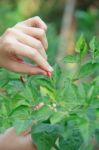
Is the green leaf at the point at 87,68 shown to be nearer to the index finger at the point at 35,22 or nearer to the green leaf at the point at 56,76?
the green leaf at the point at 56,76

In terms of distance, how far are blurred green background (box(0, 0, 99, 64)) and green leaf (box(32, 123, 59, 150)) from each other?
296 centimetres

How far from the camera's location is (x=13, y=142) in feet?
3.75

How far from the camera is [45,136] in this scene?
112 cm

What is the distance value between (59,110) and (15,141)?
0.17 metres

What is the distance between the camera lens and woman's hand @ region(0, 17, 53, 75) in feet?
3.84

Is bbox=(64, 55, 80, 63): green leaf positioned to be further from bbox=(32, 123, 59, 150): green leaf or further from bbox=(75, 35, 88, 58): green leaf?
bbox=(32, 123, 59, 150): green leaf

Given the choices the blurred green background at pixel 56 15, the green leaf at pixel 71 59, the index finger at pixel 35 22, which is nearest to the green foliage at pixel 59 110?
the green leaf at pixel 71 59

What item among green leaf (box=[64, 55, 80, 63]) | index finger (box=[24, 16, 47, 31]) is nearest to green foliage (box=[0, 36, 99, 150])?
green leaf (box=[64, 55, 80, 63])

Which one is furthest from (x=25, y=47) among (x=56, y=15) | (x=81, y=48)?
(x=56, y=15)

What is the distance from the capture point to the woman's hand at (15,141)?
1.14m

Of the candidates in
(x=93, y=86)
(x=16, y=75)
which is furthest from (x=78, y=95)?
(x=16, y=75)

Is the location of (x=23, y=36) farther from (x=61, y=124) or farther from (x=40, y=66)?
(x=61, y=124)

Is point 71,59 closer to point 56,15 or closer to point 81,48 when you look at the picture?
point 81,48

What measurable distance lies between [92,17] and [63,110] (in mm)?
3719
